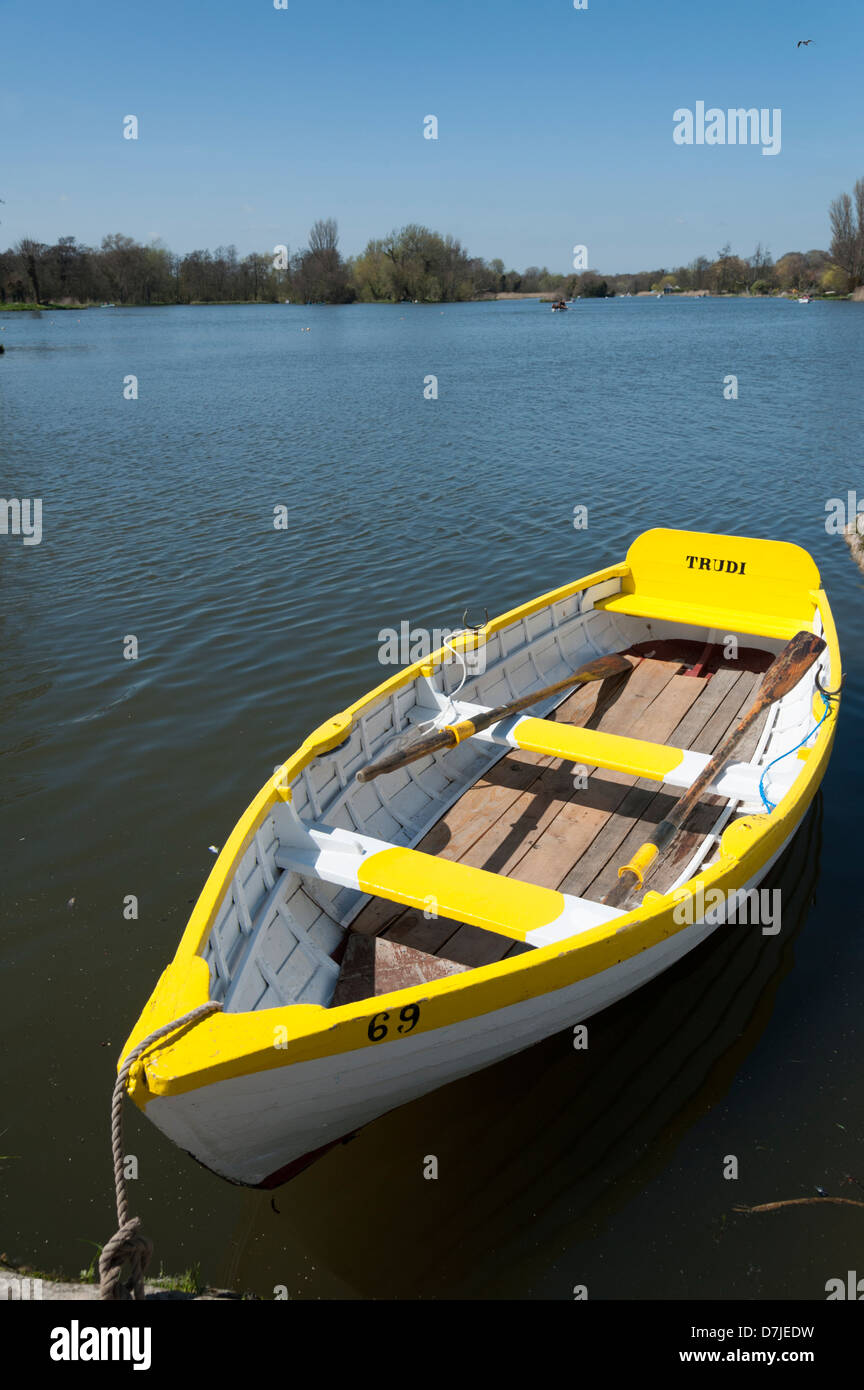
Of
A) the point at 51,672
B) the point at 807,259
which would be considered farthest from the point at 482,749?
the point at 807,259

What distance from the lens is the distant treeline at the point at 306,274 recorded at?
10925 centimetres

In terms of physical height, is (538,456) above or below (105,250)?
below

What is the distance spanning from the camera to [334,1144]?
4.57 meters

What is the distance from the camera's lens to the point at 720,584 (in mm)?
9375

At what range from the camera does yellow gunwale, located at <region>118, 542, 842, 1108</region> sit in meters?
3.60

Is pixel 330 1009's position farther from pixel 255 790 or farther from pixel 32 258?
pixel 32 258

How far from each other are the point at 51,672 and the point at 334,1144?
796 centimetres

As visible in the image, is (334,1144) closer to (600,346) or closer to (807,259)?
(600,346)

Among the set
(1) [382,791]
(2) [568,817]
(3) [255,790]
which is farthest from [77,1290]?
(3) [255,790]

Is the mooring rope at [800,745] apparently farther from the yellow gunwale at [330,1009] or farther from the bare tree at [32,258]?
the bare tree at [32,258]

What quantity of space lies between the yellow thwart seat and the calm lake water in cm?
153

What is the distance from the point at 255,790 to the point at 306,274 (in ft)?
432

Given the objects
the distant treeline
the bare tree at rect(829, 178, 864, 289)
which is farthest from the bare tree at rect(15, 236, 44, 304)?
the bare tree at rect(829, 178, 864, 289)

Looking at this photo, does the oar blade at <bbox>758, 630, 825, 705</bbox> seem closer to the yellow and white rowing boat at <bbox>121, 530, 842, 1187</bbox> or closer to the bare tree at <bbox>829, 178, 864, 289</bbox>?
the yellow and white rowing boat at <bbox>121, 530, 842, 1187</bbox>
